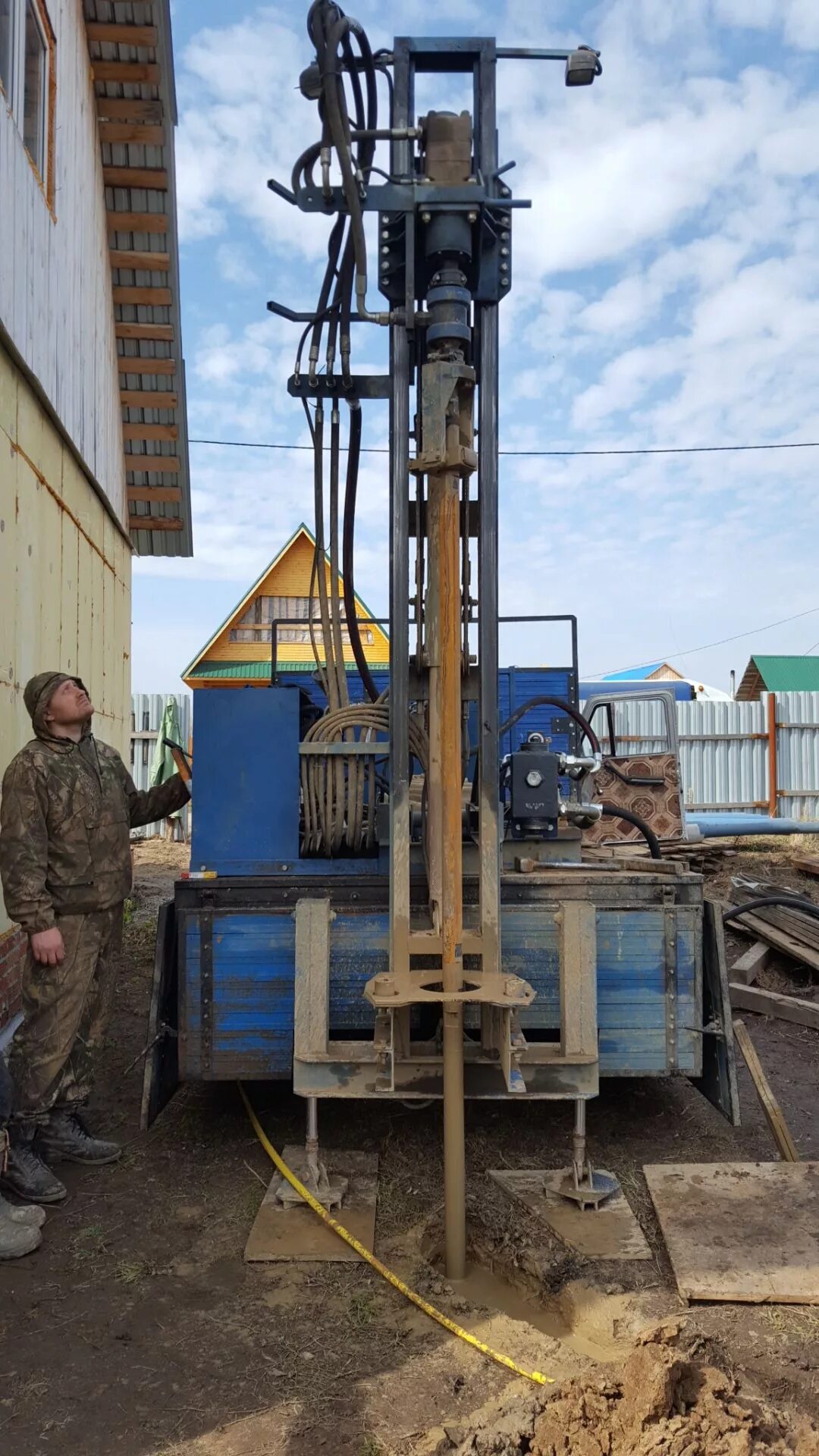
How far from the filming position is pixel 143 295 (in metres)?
8.68

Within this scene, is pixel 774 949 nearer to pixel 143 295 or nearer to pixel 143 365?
pixel 143 365

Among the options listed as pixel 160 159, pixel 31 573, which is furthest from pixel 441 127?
pixel 160 159

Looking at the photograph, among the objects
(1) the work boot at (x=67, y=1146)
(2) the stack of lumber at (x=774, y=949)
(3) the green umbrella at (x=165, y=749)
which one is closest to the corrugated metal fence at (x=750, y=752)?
(3) the green umbrella at (x=165, y=749)

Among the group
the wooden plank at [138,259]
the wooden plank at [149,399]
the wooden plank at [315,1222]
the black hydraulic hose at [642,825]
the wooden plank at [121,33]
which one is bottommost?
the wooden plank at [315,1222]

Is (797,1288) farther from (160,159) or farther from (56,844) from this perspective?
(160,159)

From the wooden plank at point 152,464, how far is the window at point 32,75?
11.5ft

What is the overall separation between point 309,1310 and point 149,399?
803cm

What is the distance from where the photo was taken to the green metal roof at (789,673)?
24469 millimetres

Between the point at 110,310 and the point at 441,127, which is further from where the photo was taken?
the point at 110,310

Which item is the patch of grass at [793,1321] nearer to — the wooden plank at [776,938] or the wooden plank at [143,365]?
the wooden plank at [776,938]

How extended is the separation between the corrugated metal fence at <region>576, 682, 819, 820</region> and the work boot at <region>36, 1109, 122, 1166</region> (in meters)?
12.1

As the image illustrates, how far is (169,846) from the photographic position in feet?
50.2

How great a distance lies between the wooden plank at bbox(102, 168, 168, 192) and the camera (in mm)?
8094

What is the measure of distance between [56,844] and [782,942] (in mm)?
5143
